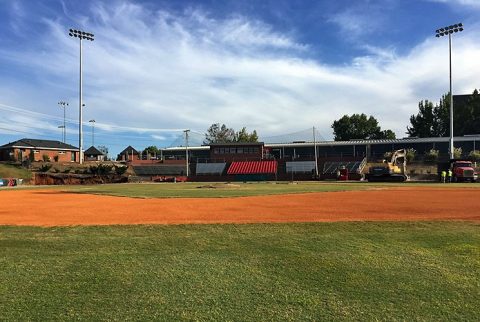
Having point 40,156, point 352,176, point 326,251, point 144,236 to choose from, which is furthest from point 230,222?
point 40,156

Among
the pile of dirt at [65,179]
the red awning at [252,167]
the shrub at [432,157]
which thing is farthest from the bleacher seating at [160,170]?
the shrub at [432,157]

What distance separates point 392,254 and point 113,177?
7601cm

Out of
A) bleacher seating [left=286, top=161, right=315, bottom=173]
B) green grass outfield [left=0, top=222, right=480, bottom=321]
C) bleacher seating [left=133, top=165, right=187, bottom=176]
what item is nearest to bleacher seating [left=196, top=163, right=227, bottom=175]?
bleacher seating [left=133, top=165, right=187, bottom=176]

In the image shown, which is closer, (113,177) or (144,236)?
(144,236)

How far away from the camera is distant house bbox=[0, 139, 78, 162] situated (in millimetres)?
85062

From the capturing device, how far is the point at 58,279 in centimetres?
797

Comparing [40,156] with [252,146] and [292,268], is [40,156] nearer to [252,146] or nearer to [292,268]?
[252,146]

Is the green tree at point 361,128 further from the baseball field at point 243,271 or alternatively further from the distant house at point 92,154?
the baseball field at point 243,271

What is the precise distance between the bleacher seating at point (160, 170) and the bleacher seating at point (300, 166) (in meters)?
24.3

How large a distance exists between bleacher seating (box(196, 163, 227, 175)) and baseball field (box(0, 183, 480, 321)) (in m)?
78.7

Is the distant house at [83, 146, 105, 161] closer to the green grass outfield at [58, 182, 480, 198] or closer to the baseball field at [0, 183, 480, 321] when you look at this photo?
the green grass outfield at [58, 182, 480, 198]

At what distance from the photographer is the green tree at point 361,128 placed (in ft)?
413

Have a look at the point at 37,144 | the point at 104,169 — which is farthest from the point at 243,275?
the point at 37,144

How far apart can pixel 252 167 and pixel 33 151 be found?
4589 cm
